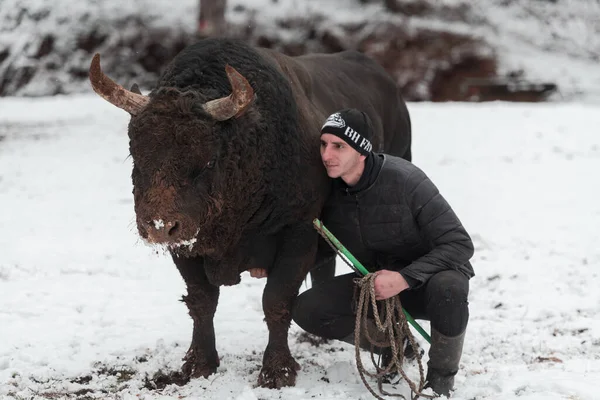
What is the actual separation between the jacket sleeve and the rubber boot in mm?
332

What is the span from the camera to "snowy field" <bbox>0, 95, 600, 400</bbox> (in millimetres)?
4527

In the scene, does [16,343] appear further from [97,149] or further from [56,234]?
[97,149]

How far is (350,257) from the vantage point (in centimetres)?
430

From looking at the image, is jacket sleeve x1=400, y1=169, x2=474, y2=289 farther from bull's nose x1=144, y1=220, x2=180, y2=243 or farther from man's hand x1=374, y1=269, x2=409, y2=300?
bull's nose x1=144, y1=220, x2=180, y2=243

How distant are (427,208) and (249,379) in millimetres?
1490

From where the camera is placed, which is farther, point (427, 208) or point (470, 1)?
point (470, 1)

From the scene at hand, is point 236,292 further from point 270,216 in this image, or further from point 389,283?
point 389,283

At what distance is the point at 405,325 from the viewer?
4.32 metres

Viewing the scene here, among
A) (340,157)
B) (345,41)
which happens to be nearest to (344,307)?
(340,157)

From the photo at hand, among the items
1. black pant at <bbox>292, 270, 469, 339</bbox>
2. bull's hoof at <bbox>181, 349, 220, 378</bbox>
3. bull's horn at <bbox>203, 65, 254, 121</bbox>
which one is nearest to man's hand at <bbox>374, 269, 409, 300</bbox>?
black pant at <bbox>292, 270, 469, 339</bbox>

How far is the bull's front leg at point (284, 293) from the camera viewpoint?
4559mm

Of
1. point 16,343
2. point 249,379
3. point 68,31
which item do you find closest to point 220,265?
point 249,379

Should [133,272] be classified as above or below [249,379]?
below

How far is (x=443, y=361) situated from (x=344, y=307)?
0.65m
